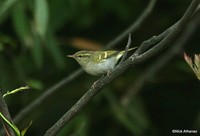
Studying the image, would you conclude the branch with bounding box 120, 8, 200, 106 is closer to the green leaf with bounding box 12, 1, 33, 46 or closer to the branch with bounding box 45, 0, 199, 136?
the green leaf with bounding box 12, 1, 33, 46

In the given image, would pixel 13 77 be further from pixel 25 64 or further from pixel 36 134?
pixel 36 134

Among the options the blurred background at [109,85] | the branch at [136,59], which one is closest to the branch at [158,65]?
the blurred background at [109,85]

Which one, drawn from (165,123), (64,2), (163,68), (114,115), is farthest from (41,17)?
(165,123)

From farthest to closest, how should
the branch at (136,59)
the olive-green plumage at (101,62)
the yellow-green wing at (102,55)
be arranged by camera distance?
A: the yellow-green wing at (102,55), the olive-green plumage at (101,62), the branch at (136,59)

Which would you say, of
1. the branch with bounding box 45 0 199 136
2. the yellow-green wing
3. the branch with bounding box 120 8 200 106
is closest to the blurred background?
the branch with bounding box 120 8 200 106

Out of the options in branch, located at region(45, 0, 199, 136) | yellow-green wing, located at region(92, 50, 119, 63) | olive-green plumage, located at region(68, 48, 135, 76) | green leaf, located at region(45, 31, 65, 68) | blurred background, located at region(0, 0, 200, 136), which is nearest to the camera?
branch, located at region(45, 0, 199, 136)

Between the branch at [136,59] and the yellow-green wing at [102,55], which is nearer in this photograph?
the branch at [136,59]

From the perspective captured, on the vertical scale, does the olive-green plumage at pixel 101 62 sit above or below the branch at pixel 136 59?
below

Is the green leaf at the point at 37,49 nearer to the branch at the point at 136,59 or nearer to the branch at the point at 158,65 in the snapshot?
the branch at the point at 158,65
